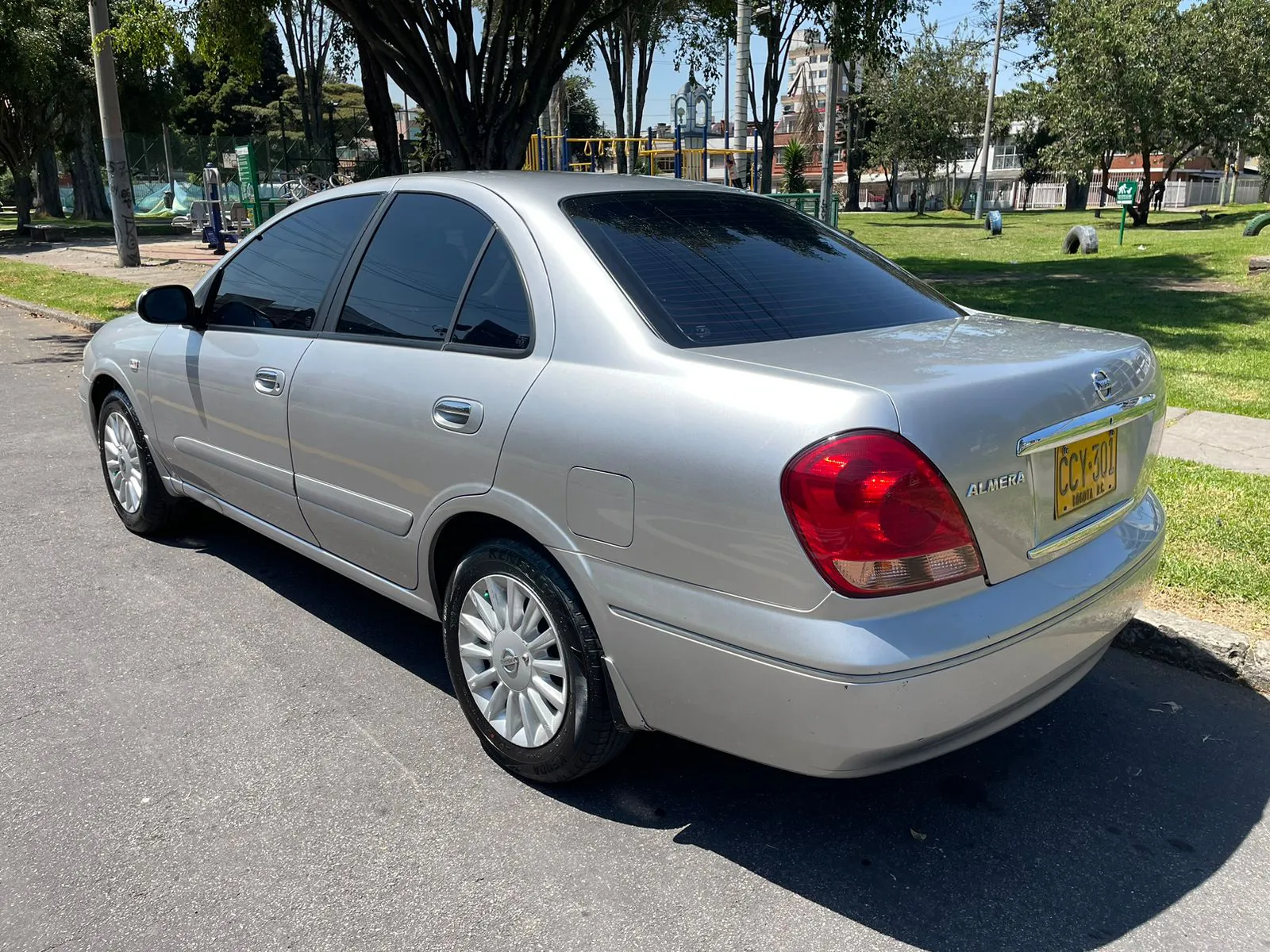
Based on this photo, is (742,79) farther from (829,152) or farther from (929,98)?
(929,98)

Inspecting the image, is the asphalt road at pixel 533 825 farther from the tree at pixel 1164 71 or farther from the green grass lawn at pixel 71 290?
the tree at pixel 1164 71

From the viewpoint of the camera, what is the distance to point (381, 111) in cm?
1449

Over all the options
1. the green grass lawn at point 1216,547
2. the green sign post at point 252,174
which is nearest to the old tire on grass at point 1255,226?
the green grass lawn at point 1216,547

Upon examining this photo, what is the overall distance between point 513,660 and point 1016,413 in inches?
59.4

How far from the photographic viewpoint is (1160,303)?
11906mm

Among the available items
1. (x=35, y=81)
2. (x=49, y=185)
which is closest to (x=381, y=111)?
(x=35, y=81)

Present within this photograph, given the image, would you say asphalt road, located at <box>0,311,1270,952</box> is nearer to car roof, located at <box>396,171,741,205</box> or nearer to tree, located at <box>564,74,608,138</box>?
car roof, located at <box>396,171,741,205</box>

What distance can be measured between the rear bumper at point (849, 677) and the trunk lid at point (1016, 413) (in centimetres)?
13

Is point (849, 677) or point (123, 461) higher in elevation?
point (849, 677)

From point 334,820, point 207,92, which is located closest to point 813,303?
point 334,820

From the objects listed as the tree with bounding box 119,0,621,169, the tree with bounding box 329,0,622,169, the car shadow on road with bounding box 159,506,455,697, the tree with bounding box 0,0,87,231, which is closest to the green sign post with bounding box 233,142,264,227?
the tree with bounding box 0,0,87,231

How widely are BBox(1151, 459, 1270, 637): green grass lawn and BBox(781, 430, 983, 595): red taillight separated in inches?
89.0

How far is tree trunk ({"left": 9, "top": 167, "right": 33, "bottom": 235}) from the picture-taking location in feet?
90.9

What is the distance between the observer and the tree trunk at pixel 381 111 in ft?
46.9
